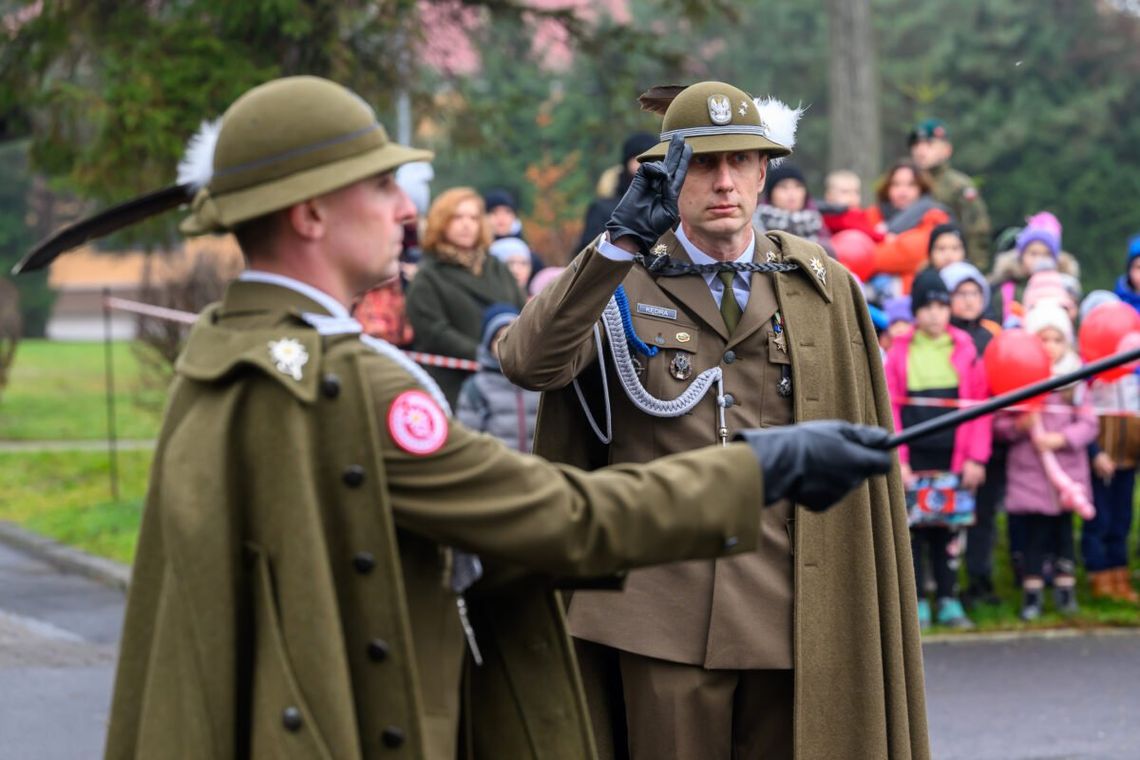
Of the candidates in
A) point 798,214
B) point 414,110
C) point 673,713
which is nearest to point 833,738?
point 673,713

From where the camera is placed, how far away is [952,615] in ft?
29.1

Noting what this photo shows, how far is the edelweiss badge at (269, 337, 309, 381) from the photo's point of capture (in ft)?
9.25

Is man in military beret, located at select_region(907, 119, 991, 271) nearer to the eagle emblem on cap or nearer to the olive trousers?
the eagle emblem on cap

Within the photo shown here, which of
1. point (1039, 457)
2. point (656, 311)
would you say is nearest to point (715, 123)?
point (656, 311)

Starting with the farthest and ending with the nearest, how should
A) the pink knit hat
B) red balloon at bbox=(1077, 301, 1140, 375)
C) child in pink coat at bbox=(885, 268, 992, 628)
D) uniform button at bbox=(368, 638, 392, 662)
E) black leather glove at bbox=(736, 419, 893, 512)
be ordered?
the pink knit hat
red balloon at bbox=(1077, 301, 1140, 375)
child in pink coat at bbox=(885, 268, 992, 628)
black leather glove at bbox=(736, 419, 893, 512)
uniform button at bbox=(368, 638, 392, 662)

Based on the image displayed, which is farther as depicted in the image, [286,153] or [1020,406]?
[1020,406]

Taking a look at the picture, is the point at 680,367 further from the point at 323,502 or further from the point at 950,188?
the point at 950,188

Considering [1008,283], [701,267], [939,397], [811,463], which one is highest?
[1008,283]

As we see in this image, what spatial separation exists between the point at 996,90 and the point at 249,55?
20.7 m

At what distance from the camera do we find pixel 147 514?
2.96 meters

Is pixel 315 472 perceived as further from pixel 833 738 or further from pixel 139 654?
pixel 833 738

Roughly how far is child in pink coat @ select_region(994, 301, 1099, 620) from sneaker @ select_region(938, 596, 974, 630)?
1.18ft

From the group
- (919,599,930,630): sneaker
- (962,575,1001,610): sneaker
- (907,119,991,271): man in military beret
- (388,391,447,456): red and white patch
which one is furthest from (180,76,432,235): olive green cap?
(907,119,991,271): man in military beret

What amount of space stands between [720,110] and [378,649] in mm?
2012
